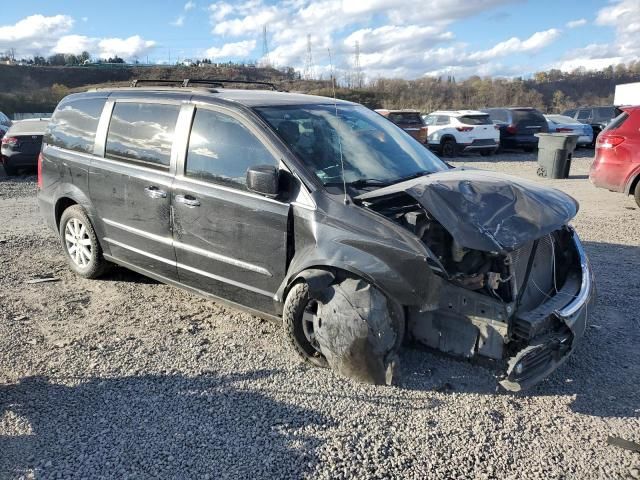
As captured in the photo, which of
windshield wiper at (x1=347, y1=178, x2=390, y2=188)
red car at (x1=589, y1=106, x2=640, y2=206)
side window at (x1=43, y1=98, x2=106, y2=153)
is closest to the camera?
windshield wiper at (x1=347, y1=178, x2=390, y2=188)

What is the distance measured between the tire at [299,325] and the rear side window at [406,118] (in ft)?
50.3

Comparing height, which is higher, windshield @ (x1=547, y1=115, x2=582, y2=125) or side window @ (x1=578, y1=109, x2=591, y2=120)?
side window @ (x1=578, y1=109, x2=591, y2=120)

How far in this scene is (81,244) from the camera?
5602 millimetres

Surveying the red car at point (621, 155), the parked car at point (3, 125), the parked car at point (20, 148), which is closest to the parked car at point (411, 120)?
the red car at point (621, 155)

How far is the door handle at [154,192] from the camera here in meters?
4.45

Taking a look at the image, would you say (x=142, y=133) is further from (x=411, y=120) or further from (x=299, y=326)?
(x=411, y=120)

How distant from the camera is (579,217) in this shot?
8.82 m

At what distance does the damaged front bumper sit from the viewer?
325cm

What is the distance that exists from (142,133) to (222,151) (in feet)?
3.35

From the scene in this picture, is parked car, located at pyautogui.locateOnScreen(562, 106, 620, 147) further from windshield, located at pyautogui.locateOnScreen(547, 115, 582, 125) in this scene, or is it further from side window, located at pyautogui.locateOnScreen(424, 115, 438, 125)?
side window, located at pyautogui.locateOnScreen(424, 115, 438, 125)

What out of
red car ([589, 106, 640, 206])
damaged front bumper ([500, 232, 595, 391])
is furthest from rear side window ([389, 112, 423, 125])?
damaged front bumper ([500, 232, 595, 391])

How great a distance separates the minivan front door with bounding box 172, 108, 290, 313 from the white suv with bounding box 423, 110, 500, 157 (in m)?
15.5

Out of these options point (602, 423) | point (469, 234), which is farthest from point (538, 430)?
point (469, 234)

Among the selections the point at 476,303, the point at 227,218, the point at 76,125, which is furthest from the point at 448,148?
the point at 476,303
